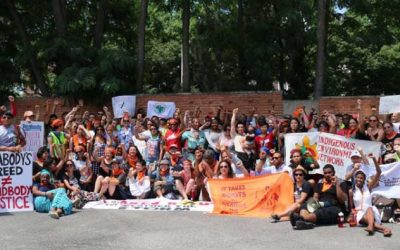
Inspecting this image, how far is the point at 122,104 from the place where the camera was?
18.1 meters

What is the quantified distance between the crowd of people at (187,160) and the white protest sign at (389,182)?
0.32 m

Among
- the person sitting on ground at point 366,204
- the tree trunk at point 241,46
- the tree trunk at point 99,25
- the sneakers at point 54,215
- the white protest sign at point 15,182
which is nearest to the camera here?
the person sitting on ground at point 366,204

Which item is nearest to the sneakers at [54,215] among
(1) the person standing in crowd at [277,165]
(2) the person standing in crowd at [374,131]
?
(1) the person standing in crowd at [277,165]

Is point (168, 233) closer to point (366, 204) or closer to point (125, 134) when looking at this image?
point (366, 204)

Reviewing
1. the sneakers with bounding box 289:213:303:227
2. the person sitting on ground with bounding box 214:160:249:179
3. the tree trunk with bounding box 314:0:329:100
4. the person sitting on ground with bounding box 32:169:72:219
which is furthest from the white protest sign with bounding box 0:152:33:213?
the tree trunk with bounding box 314:0:329:100

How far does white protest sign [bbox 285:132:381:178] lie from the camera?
37.4ft

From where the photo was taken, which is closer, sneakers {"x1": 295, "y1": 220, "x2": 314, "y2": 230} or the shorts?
sneakers {"x1": 295, "y1": 220, "x2": 314, "y2": 230}

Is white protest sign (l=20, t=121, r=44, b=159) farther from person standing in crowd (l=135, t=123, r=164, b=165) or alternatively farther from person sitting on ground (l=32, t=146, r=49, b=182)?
person standing in crowd (l=135, t=123, r=164, b=165)

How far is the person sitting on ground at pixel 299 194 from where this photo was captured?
9867mm

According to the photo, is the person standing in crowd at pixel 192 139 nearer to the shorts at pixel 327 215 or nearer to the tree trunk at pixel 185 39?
the shorts at pixel 327 215

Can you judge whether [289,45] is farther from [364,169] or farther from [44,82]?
[364,169]

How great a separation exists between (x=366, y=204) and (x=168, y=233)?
128 inches

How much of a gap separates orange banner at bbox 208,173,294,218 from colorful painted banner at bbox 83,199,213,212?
0.39m

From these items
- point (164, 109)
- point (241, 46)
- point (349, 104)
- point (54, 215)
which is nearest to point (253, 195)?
point (54, 215)
